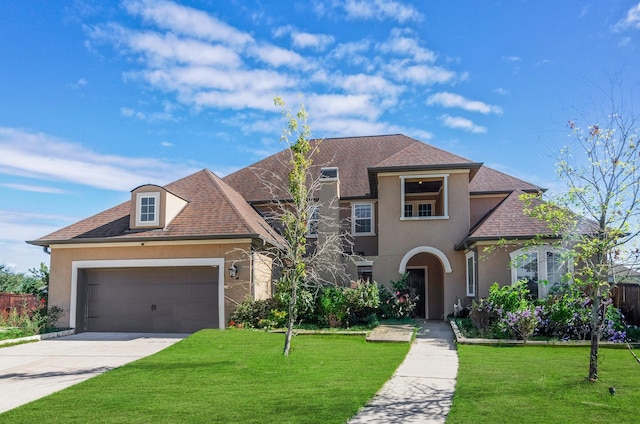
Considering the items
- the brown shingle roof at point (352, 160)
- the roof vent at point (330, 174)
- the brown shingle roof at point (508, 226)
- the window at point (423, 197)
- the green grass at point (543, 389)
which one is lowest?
the green grass at point (543, 389)

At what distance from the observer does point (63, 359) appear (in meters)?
12.5

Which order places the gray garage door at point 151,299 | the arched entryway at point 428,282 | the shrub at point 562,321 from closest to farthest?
the shrub at point 562,321, the gray garage door at point 151,299, the arched entryway at point 428,282

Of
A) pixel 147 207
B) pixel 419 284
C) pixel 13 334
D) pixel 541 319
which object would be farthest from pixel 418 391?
pixel 419 284

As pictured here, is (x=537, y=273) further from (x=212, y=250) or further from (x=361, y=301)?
(x=212, y=250)

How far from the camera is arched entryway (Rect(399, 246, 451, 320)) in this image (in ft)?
75.7

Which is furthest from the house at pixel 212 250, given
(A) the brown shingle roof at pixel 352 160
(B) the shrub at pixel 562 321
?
(B) the shrub at pixel 562 321

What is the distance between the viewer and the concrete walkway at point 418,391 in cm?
713

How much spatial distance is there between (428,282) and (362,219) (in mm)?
4089

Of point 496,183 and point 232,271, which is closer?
point 232,271

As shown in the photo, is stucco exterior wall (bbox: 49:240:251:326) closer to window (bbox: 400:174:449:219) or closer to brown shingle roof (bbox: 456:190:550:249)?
window (bbox: 400:174:449:219)

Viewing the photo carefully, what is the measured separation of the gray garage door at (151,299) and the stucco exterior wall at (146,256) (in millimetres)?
551

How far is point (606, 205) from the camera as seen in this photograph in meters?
8.91

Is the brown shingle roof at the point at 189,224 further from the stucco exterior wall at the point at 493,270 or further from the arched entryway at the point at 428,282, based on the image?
the stucco exterior wall at the point at 493,270

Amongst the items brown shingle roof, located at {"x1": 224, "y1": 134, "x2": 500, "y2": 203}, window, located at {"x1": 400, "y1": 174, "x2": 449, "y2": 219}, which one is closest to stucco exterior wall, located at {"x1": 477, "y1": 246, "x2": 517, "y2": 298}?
window, located at {"x1": 400, "y1": 174, "x2": 449, "y2": 219}
